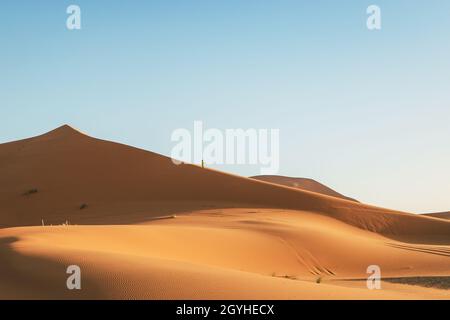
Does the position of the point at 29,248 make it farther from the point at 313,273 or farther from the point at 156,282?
the point at 313,273

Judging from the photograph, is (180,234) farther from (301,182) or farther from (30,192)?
(301,182)

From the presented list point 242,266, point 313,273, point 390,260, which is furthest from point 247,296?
point 390,260

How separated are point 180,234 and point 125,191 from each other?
659 inches

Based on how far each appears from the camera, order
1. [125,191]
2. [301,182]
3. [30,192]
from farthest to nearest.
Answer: [301,182] < [125,191] < [30,192]

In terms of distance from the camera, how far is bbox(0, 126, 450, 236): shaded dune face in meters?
30.6

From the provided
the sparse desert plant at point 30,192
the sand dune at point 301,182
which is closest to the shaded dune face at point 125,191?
the sparse desert plant at point 30,192

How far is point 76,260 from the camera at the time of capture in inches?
367

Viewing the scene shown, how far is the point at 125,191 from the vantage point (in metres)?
33.4

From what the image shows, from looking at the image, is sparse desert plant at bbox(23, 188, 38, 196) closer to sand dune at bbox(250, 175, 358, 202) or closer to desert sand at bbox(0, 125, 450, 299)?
desert sand at bbox(0, 125, 450, 299)

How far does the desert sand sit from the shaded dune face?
0.13 m

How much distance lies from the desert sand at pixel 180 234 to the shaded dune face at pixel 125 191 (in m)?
0.13

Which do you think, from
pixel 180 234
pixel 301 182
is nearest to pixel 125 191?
pixel 180 234

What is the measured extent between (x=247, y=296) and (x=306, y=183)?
335ft

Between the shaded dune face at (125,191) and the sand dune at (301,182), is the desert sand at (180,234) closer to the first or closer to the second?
the shaded dune face at (125,191)
